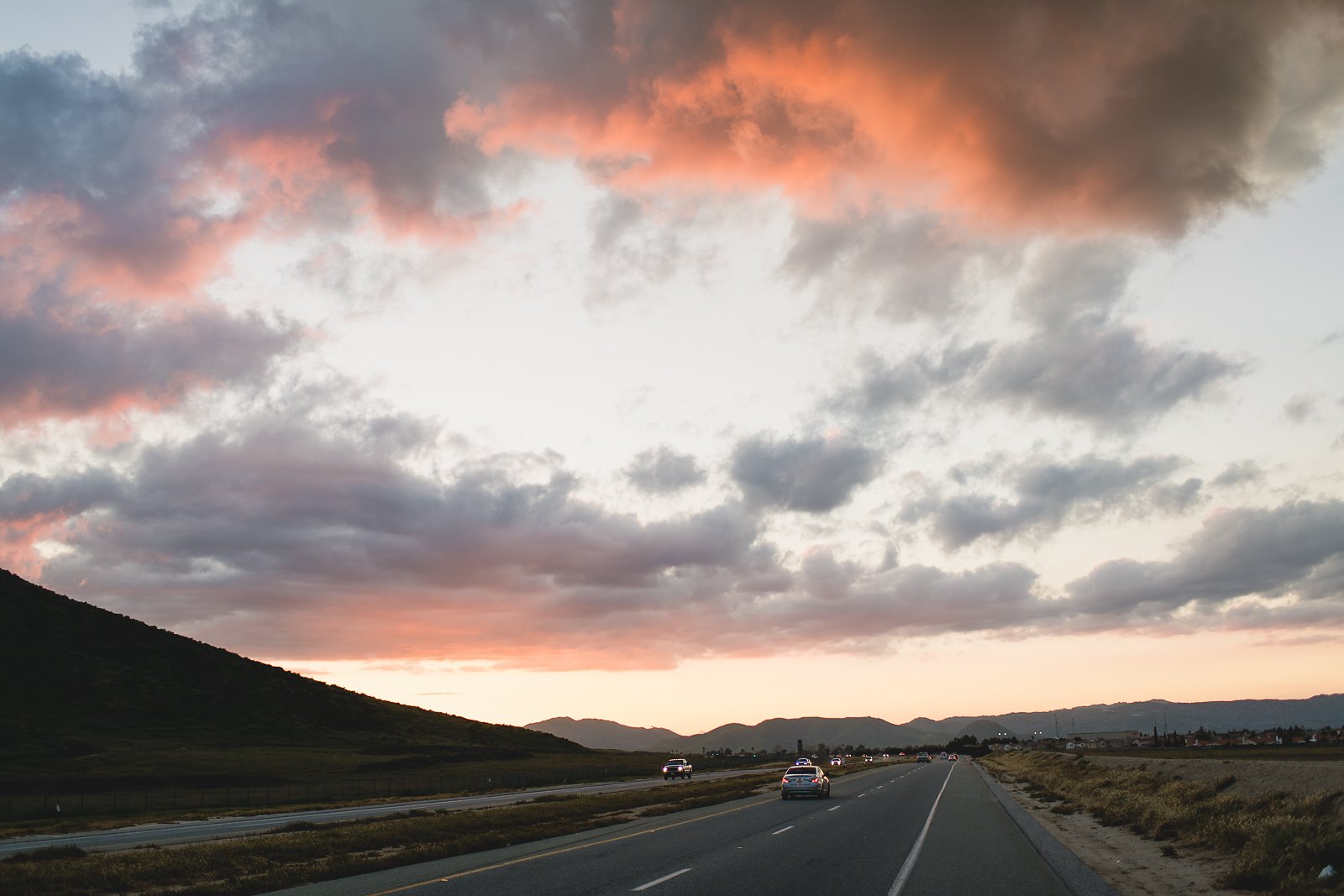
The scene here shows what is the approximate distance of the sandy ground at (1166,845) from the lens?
17.3 m

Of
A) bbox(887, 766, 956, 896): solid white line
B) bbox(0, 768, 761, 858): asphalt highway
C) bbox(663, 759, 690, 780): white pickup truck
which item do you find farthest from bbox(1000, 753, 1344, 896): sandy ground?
bbox(663, 759, 690, 780): white pickup truck

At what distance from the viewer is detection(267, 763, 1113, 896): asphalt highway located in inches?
623

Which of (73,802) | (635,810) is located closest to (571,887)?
(635,810)

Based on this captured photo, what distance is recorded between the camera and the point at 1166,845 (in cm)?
2353

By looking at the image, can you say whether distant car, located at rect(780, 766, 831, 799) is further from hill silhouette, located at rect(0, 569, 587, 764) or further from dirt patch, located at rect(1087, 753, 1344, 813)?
hill silhouette, located at rect(0, 569, 587, 764)

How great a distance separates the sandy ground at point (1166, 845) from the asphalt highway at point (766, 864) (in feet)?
3.76

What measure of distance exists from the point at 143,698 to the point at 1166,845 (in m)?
162

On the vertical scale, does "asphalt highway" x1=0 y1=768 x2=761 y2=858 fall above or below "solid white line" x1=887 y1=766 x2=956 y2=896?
below

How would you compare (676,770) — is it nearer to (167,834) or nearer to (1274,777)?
(167,834)

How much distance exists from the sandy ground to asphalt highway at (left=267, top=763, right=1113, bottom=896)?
45.1 inches

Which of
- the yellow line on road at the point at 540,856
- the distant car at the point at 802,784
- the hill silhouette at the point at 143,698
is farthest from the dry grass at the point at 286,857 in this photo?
the hill silhouette at the point at 143,698

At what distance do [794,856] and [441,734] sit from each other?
629 feet

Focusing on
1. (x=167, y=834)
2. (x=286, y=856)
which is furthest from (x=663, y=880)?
(x=167, y=834)

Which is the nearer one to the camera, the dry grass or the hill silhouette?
the dry grass
